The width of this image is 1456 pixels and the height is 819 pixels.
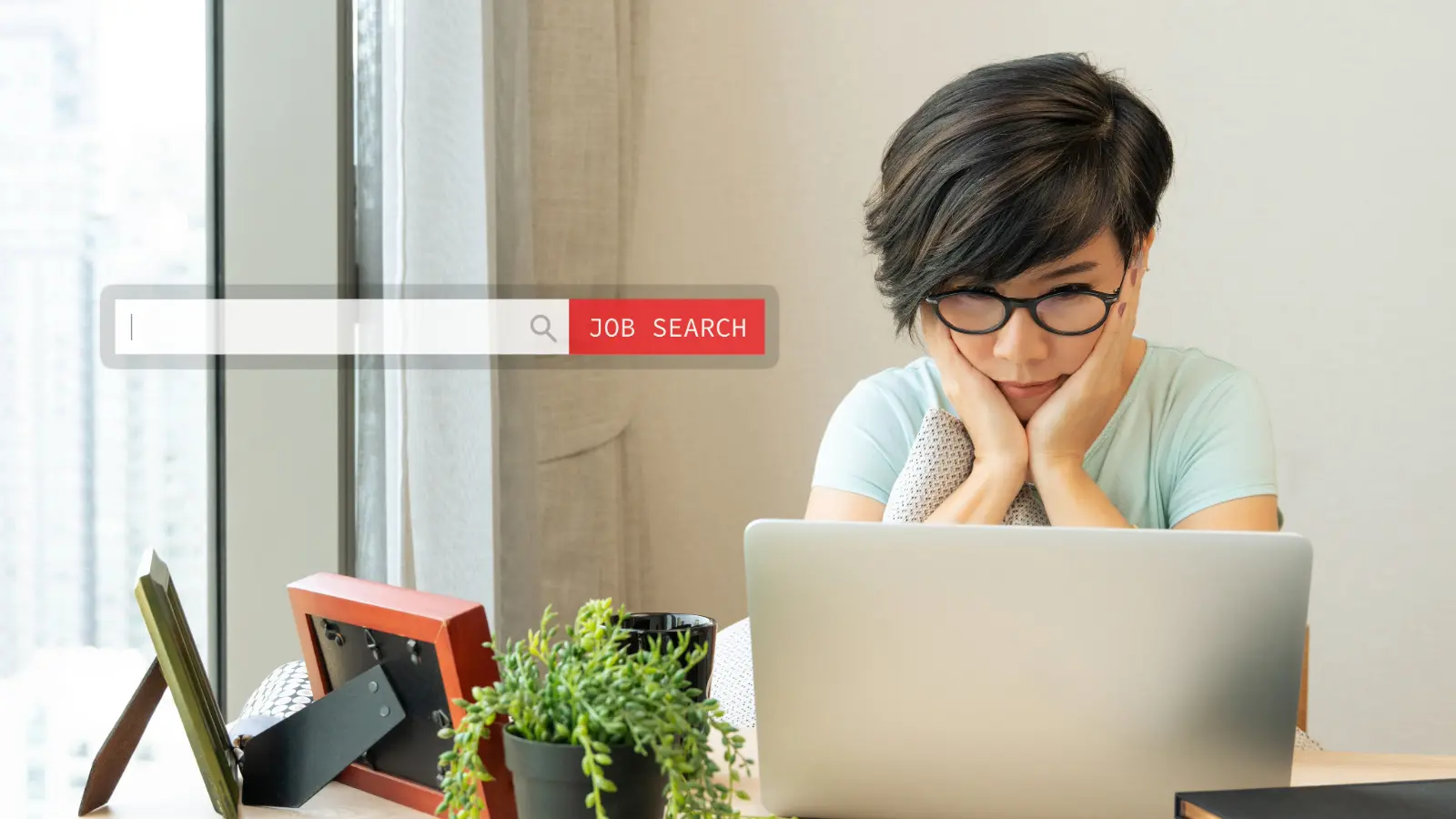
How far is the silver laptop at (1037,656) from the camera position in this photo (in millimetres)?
636

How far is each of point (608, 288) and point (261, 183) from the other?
2.29 feet

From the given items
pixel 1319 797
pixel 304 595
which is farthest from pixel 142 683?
pixel 1319 797

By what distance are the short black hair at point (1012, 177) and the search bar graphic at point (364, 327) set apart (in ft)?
2.50

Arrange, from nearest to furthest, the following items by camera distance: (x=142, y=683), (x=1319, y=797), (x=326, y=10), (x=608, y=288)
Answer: (x=1319, y=797) < (x=142, y=683) < (x=326, y=10) < (x=608, y=288)

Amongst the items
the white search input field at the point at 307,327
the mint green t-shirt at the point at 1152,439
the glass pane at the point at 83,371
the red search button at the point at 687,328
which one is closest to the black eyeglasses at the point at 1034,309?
the mint green t-shirt at the point at 1152,439

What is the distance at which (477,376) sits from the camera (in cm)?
182

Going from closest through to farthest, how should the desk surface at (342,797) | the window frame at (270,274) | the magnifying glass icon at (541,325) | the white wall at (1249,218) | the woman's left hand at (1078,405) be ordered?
the desk surface at (342,797)
the woman's left hand at (1078,405)
the window frame at (270,274)
the magnifying glass icon at (541,325)
the white wall at (1249,218)

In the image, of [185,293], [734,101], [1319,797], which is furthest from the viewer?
[734,101]

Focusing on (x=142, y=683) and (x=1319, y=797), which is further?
(x=142, y=683)

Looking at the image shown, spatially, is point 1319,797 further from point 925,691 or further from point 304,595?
point 304,595

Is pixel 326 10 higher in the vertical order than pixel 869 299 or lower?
higher

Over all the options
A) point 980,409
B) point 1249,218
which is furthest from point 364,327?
point 1249,218

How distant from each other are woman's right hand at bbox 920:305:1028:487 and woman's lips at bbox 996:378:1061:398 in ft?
0.05

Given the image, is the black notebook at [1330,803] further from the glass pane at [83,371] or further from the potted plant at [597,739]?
the glass pane at [83,371]
